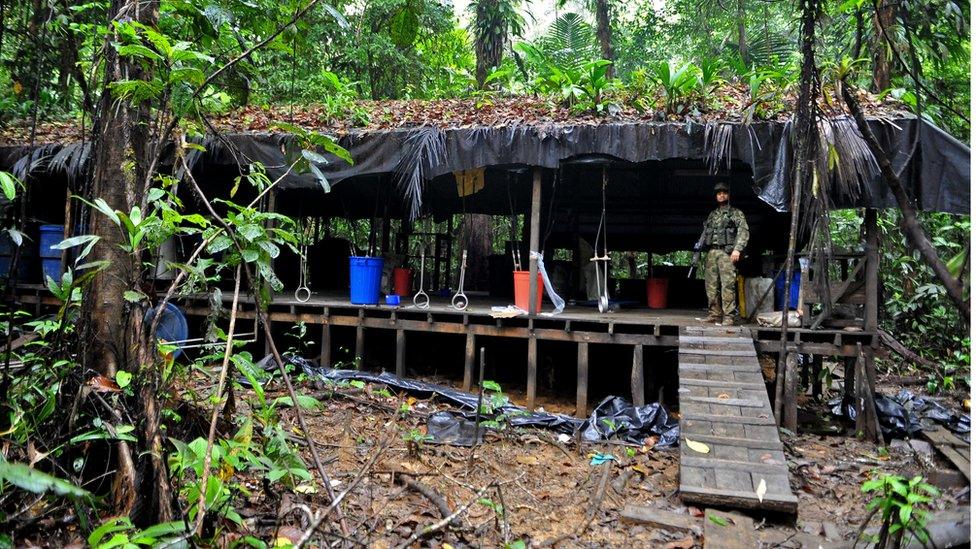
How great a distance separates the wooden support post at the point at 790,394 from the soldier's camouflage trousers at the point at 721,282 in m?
0.86

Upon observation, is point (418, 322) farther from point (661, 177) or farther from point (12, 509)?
point (12, 509)

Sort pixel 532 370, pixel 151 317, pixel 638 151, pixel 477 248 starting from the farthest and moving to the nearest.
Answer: pixel 477 248 < pixel 532 370 < pixel 638 151 < pixel 151 317

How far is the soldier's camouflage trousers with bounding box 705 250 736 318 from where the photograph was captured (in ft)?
23.4

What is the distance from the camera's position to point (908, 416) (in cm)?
666

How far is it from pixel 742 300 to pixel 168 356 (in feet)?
22.1

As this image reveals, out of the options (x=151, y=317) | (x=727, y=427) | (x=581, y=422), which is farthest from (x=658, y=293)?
(x=151, y=317)

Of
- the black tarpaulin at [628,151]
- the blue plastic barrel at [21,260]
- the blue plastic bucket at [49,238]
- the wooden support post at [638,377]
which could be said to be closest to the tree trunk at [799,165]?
the black tarpaulin at [628,151]

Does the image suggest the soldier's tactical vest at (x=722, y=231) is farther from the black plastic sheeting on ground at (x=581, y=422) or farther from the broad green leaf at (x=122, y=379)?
the broad green leaf at (x=122, y=379)

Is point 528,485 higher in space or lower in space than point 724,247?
lower

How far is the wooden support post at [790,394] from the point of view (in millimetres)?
6613

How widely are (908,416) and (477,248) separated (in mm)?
8520

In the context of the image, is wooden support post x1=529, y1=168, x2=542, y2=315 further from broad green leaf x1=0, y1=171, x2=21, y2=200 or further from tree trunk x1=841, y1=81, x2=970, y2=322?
broad green leaf x1=0, y1=171, x2=21, y2=200

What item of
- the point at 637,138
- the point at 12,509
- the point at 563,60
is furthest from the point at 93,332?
the point at 563,60

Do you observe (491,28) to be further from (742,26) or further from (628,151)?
(742,26)
